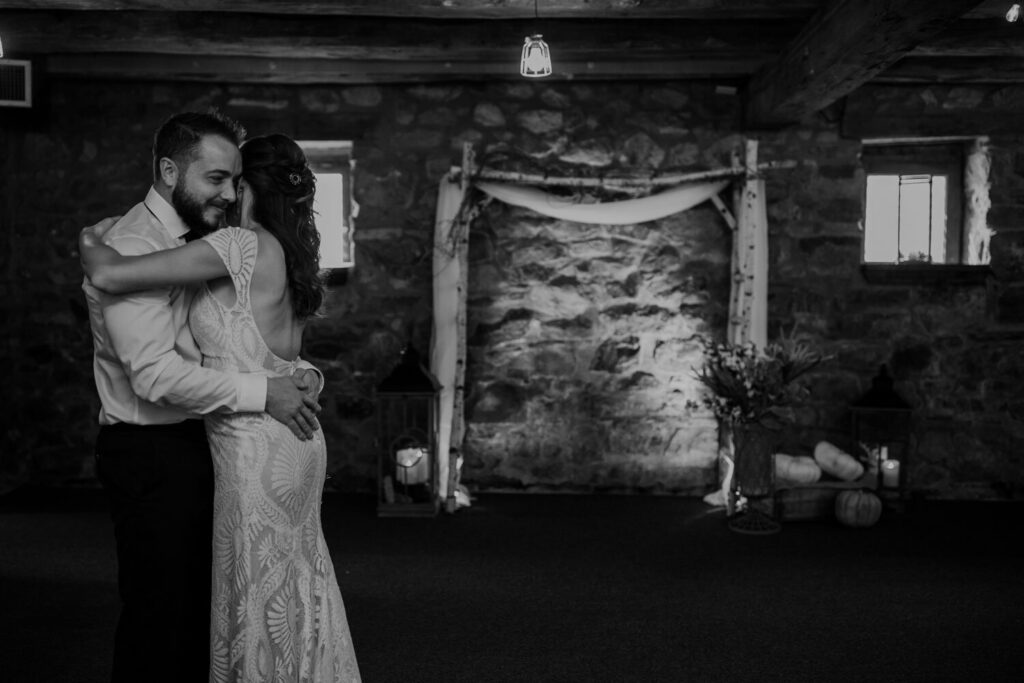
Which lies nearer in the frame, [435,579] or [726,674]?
[726,674]

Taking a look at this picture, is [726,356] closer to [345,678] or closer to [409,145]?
[409,145]

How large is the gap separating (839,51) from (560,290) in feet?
7.58

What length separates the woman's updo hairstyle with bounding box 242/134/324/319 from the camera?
7.27ft

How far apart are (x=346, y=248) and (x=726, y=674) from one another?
146 inches

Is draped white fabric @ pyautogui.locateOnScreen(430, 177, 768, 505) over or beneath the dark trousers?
over

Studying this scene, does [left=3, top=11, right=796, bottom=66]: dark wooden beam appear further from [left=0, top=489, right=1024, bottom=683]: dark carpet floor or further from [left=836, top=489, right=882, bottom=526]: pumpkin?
[left=0, top=489, right=1024, bottom=683]: dark carpet floor

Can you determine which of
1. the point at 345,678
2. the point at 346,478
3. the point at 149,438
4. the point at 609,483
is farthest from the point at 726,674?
the point at 346,478

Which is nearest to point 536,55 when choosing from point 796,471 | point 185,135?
point 185,135

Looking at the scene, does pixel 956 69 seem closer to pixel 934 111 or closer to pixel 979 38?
pixel 934 111

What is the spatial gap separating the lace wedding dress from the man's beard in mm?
112

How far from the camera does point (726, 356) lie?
532 cm

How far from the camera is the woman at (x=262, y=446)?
2.12 metres

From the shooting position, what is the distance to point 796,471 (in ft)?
17.4

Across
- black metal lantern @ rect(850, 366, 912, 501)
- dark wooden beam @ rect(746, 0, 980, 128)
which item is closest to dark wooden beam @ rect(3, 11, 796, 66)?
dark wooden beam @ rect(746, 0, 980, 128)
